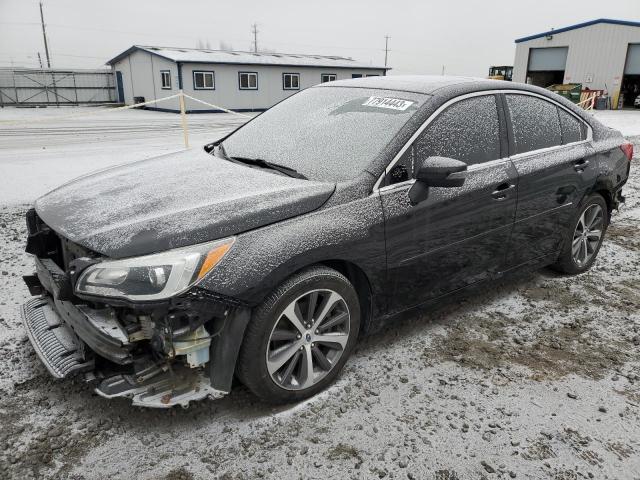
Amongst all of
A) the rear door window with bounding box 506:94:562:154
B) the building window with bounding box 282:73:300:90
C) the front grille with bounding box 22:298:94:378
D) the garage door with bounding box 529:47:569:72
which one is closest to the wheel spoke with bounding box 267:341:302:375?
the front grille with bounding box 22:298:94:378

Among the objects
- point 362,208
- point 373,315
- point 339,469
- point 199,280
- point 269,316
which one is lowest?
point 339,469

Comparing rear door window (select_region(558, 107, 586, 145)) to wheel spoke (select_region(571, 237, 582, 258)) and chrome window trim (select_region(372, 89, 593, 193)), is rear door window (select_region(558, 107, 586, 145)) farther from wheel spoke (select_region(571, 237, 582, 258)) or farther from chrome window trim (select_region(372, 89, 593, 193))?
wheel spoke (select_region(571, 237, 582, 258))

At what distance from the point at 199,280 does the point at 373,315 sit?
1.16 metres

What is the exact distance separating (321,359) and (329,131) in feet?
4.68

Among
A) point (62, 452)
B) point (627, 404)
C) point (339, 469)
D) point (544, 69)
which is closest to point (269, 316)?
point (339, 469)

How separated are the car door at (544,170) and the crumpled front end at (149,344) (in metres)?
2.27

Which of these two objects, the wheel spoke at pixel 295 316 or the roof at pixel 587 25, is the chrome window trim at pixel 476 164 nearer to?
the wheel spoke at pixel 295 316

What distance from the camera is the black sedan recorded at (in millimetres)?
2330

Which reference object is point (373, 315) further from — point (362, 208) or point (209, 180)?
point (209, 180)

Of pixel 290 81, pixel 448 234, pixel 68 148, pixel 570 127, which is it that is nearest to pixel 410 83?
pixel 448 234

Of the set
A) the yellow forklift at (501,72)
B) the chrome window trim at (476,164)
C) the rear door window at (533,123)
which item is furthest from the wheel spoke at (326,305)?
the yellow forklift at (501,72)

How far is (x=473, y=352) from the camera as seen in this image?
3.34 metres

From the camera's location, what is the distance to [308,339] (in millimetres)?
2707

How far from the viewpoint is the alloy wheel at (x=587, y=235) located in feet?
14.4
